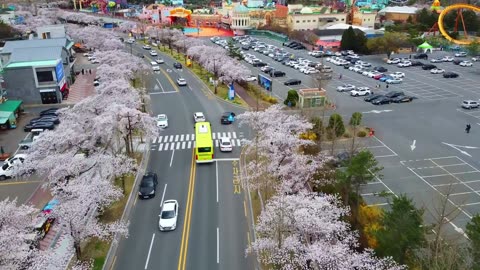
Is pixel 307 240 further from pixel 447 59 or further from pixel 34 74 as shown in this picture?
pixel 447 59

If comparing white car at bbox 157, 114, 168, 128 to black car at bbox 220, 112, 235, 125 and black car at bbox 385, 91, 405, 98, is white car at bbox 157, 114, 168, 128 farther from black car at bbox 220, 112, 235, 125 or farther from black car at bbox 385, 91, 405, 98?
black car at bbox 385, 91, 405, 98

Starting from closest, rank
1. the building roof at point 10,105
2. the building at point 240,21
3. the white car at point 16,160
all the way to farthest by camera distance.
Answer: the white car at point 16,160
the building roof at point 10,105
the building at point 240,21

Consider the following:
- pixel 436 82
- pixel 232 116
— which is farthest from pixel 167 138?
pixel 436 82

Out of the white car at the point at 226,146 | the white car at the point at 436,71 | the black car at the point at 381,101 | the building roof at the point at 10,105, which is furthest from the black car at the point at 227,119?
the white car at the point at 436,71

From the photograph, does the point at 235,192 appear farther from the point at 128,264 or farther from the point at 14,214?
the point at 14,214

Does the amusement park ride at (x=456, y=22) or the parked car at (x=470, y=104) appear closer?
the parked car at (x=470, y=104)

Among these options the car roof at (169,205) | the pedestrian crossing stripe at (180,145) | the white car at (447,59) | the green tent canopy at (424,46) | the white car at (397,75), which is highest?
→ the green tent canopy at (424,46)

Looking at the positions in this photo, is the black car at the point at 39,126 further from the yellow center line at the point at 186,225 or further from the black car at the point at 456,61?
the black car at the point at 456,61
